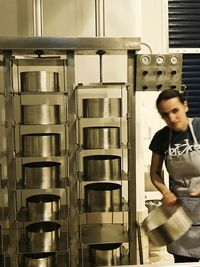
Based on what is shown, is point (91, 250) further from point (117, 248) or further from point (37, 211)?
point (37, 211)

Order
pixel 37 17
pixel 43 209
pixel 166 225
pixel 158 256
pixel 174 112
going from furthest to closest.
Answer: pixel 158 256 < pixel 37 17 < pixel 43 209 < pixel 174 112 < pixel 166 225

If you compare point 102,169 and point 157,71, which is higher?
point 157,71

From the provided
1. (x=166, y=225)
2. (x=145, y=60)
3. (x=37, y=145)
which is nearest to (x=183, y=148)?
(x=166, y=225)

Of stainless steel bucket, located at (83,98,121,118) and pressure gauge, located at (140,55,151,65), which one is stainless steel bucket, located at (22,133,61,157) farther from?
pressure gauge, located at (140,55,151,65)

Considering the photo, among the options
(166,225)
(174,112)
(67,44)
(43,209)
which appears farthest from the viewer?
(43,209)

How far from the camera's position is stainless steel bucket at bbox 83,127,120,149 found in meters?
2.80

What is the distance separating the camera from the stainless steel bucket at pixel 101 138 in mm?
2801

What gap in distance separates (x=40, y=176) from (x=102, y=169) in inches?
18.3

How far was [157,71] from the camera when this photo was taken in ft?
9.32

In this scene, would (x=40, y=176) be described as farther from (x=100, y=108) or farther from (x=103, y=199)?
(x=100, y=108)

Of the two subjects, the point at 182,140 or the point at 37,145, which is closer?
the point at 182,140

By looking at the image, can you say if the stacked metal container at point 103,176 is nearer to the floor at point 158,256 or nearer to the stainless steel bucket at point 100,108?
the stainless steel bucket at point 100,108

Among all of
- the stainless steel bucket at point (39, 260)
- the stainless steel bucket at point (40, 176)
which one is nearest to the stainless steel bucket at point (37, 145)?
the stainless steel bucket at point (40, 176)

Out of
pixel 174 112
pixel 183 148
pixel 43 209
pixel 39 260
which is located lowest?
pixel 39 260
